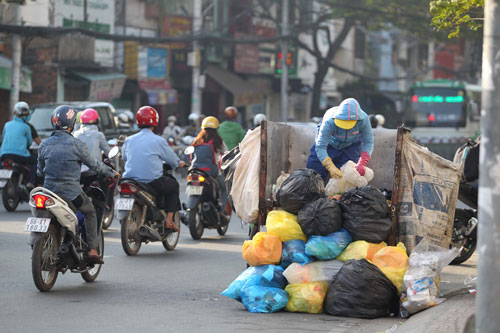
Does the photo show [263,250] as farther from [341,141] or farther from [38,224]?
[38,224]

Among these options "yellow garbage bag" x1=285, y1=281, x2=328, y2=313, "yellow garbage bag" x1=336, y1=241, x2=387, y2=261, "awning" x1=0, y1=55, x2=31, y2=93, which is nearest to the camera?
"yellow garbage bag" x1=285, y1=281, x2=328, y2=313

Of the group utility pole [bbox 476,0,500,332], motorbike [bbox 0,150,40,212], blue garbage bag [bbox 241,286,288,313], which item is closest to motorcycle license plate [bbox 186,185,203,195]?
motorbike [bbox 0,150,40,212]

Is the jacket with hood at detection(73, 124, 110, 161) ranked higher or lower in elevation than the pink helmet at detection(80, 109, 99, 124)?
lower

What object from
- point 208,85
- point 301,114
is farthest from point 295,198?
point 301,114

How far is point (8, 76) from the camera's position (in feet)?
95.7

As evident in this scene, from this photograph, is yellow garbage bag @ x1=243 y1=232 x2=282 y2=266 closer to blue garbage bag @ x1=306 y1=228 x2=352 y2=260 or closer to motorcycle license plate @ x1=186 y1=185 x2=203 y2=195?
blue garbage bag @ x1=306 y1=228 x2=352 y2=260

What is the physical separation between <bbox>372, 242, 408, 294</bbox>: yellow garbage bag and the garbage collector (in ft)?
3.66

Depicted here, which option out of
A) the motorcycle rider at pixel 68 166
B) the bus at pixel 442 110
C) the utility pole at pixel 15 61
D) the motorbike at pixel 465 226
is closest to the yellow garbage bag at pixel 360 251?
the motorcycle rider at pixel 68 166

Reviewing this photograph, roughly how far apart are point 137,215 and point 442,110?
26582 mm

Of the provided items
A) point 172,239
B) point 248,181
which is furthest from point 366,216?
point 172,239

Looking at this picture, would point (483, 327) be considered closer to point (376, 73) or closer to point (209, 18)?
point (209, 18)

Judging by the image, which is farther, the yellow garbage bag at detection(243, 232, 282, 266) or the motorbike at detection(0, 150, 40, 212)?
the motorbike at detection(0, 150, 40, 212)

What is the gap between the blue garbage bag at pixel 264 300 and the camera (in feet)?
24.1

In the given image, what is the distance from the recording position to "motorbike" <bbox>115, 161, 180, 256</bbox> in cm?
1016
